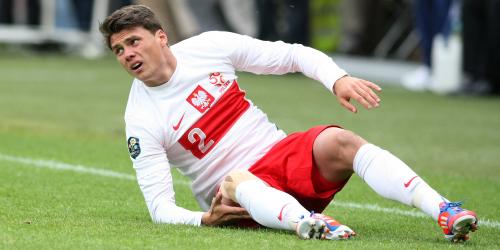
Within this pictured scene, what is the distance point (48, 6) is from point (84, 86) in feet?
26.4

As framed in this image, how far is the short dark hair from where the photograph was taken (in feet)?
19.6

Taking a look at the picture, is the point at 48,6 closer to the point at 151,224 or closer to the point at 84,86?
the point at 84,86

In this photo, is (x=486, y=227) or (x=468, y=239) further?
(x=486, y=227)

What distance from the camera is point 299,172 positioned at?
5828mm

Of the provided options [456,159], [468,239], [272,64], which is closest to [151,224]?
[272,64]

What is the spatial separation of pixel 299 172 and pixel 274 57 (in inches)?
28.4

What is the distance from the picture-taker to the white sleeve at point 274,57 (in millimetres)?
6082

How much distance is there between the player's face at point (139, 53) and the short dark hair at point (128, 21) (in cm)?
2

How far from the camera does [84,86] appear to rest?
1661 cm

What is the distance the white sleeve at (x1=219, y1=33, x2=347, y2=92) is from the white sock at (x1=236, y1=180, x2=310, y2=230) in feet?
2.39

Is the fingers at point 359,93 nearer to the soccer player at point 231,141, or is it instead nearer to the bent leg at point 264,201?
the soccer player at point 231,141

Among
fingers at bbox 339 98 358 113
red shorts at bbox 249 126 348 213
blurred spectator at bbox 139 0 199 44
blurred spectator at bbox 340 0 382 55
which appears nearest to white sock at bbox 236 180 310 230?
red shorts at bbox 249 126 348 213

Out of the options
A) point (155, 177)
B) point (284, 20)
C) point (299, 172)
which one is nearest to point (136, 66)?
point (155, 177)

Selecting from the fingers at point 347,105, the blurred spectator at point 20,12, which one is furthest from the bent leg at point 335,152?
the blurred spectator at point 20,12
